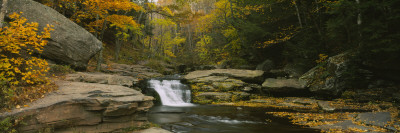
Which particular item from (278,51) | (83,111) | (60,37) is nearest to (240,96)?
(278,51)

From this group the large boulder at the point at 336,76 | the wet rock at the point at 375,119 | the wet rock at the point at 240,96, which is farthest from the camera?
the wet rock at the point at 240,96

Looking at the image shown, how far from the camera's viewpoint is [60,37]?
10.1 m

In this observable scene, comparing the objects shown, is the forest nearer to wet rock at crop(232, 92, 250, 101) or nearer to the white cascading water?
wet rock at crop(232, 92, 250, 101)

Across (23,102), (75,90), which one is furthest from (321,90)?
(23,102)

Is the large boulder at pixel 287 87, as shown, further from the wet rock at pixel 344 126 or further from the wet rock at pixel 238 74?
the wet rock at pixel 344 126

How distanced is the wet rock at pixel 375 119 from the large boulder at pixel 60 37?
1270 centimetres

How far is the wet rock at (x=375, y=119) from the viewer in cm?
Answer: 622

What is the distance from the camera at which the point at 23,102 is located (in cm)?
466

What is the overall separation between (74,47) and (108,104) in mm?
7057

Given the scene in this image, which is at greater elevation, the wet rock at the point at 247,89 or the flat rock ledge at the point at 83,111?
the flat rock ledge at the point at 83,111

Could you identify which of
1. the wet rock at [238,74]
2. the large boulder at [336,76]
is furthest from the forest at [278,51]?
the wet rock at [238,74]

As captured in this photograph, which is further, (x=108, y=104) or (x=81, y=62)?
(x=81, y=62)

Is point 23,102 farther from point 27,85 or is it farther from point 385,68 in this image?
point 385,68

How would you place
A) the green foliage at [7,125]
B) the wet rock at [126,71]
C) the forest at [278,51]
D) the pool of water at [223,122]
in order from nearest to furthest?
the green foliage at [7,125] → the forest at [278,51] → the pool of water at [223,122] → the wet rock at [126,71]
